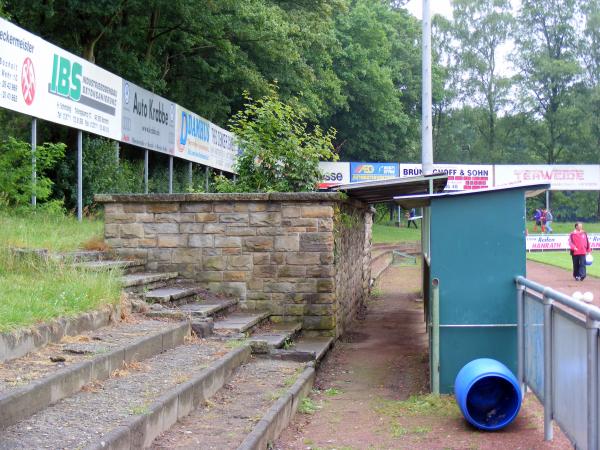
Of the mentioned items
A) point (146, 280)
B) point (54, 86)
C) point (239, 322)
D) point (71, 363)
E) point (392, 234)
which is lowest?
point (239, 322)

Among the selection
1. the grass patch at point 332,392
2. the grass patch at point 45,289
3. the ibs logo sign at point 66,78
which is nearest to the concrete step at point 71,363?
the grass patch at point 45,289

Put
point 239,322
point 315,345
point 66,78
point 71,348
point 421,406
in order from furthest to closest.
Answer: point 66,78
point 315,345
point 239,322
point 421,406
point 71,348

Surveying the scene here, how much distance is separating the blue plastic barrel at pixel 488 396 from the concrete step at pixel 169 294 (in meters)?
3.96

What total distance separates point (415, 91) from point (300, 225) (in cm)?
5118

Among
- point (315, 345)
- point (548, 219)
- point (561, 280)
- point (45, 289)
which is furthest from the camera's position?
point (548, 219)

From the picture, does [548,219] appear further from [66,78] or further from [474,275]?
[474,275]

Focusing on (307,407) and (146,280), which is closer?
(307,407)

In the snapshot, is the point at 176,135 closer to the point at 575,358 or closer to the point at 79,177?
the point at 79,177

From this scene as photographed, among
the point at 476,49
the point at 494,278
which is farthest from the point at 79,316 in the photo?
the point at 476,49

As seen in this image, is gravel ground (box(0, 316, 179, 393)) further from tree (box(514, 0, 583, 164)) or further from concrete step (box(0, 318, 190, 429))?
tree (box(514, 0, 583, 164))

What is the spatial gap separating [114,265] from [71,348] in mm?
3891

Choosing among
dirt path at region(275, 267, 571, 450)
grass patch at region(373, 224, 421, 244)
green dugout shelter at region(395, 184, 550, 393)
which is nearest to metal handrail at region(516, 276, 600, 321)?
green dugout shelter at region(395, 184, 550, 393)

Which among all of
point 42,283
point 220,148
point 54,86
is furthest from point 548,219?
point 42,283

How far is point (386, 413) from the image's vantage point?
22.7 feet
